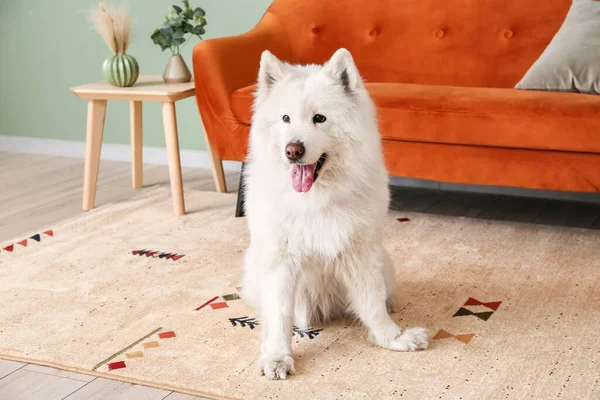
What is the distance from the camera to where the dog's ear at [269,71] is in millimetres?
1880

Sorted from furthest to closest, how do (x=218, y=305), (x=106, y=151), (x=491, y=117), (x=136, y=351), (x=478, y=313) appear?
(x=106, y=151) < (x=491, y=117) < (x=218, y=305) < (x=478, y=313) < (x=136, y=351)

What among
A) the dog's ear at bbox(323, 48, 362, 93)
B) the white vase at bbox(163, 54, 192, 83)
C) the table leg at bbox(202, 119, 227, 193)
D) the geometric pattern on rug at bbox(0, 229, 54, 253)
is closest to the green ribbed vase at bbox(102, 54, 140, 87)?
the white vase at bbox(163, 54, 192, 83)

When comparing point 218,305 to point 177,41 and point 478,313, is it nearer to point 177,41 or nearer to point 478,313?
point 478,313

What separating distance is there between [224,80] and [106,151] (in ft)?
5.51

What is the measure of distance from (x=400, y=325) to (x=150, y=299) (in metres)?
0.80

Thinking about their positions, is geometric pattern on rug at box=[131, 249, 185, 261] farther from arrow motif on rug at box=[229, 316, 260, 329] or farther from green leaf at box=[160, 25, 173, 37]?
green leaf at box=[160, 25, 173, 37]

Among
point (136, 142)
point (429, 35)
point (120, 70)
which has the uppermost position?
point (429, 35)

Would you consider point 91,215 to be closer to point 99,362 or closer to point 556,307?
point 99,362

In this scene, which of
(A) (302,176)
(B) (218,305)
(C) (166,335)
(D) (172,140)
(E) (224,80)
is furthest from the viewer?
(D) (172,140)

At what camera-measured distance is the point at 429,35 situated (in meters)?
3.50

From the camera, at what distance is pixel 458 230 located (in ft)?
10.1

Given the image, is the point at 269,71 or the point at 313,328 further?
the point at 313,328

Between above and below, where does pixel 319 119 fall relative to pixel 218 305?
above

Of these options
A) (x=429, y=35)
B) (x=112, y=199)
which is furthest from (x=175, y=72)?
(x=429, y=35)
